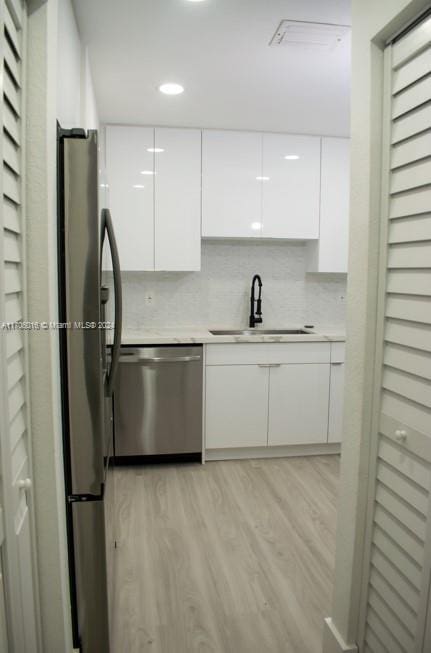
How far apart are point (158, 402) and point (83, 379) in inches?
75.9

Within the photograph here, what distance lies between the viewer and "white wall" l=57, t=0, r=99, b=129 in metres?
1.55

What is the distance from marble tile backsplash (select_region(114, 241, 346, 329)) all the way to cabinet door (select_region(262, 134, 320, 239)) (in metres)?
0.36

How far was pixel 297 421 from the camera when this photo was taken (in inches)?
140

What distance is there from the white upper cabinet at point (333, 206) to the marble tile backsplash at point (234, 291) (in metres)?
0.32

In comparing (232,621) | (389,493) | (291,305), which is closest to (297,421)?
(291,305)

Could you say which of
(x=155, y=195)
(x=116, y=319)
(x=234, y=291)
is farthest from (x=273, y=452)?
(x=116, y=319)

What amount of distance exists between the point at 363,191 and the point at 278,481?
2.25 meters

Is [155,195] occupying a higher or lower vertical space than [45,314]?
higher

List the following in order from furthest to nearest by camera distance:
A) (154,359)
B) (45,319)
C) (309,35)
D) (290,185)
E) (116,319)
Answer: (290,185)
(154,359)
(309,35)
(116,319)
(45,319)

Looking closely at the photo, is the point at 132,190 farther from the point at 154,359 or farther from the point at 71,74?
the point at 71,74

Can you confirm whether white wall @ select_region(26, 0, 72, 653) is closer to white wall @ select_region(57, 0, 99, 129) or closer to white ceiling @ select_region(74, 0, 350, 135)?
white wall @ select_region(57, 0, 99, 129)

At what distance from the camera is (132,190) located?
137 inches

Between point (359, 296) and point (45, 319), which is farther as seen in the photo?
point (359, 296)

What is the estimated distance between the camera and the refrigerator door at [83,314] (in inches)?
54.7
